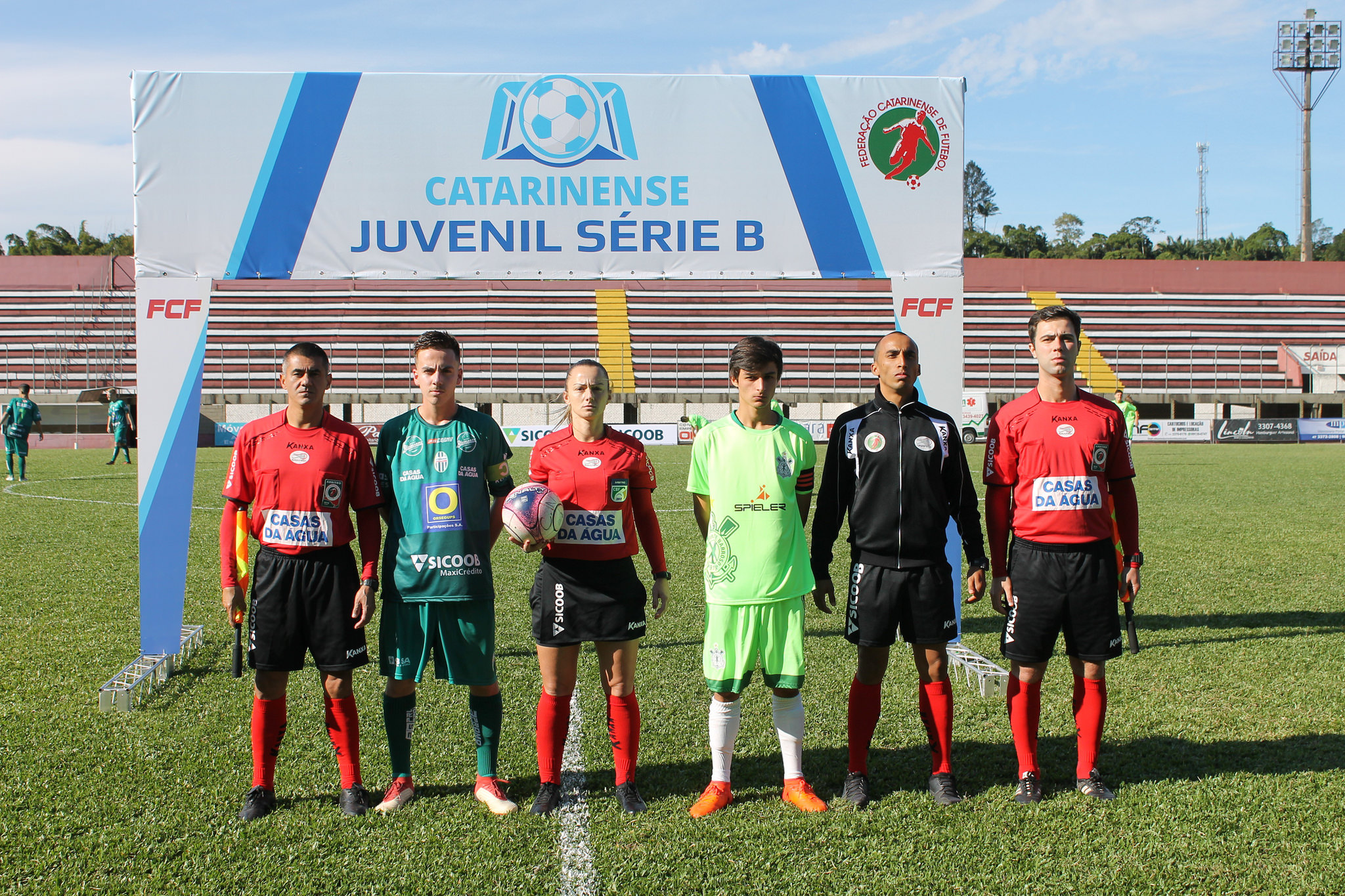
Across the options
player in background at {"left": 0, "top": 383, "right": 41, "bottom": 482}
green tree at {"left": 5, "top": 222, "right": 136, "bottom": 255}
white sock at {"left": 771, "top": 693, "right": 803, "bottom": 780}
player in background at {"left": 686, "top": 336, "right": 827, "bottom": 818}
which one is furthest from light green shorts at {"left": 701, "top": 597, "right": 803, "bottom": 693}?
green tree at {"left": 5, "top": 222, "right": 136, "bottom": 255}

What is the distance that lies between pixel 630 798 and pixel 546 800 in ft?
1.14

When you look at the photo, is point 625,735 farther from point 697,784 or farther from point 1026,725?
point 1026,725

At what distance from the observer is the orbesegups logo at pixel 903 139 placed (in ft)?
19.6

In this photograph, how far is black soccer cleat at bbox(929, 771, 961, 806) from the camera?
3873 millimetres

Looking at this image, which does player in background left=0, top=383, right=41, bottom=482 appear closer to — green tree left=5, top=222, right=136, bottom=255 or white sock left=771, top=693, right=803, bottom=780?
white sock left=771, top=693, right=803, bottom=780

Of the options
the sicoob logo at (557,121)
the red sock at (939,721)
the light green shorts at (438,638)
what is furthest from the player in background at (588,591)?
the sicoob logo at (557,121)

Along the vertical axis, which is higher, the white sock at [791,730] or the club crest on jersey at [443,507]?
the club crest on jersey at [443,507]

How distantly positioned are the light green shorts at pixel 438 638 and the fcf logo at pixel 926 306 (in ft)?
11.6

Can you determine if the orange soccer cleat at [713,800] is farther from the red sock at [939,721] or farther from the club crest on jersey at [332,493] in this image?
the club crest on jersey at [332,493]

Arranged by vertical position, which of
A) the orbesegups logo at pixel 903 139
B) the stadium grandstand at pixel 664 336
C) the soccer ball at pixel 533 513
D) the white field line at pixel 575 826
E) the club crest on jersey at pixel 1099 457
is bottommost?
the white field line at pixel 575 826

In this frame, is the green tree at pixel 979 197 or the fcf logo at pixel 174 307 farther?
the green tree at pixel 979 197

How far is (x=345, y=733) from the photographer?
12.7 feet

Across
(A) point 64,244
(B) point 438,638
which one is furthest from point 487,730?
(A) point 64,244

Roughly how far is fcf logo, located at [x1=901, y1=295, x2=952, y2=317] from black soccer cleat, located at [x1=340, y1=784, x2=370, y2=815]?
4254 millimetres
